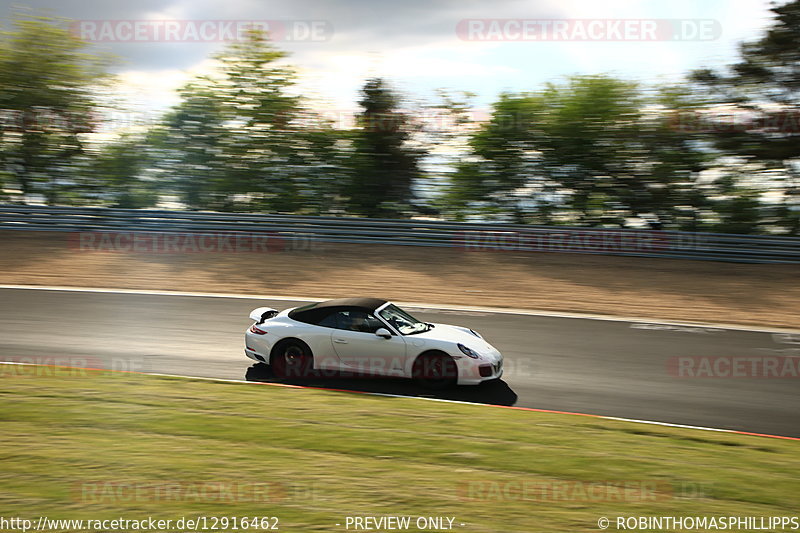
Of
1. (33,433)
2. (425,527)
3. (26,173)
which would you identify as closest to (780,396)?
(425,527)

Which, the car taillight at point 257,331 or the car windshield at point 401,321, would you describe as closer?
the car windshield at point 401,321

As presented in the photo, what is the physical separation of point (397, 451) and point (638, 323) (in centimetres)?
864

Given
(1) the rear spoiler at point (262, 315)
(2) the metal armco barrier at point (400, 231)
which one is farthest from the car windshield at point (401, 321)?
(2) the metal armco barrier at point (400, 231)

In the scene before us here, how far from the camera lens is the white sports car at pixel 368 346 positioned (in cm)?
879

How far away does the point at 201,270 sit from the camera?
57.7 feet

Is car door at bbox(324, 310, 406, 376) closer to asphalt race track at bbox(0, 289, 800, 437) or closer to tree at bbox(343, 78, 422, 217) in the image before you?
asphalt race track at bbox(0, 289, 800, 437)

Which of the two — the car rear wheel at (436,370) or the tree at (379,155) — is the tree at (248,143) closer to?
the tree at (379,155)

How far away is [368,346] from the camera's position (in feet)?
29.3

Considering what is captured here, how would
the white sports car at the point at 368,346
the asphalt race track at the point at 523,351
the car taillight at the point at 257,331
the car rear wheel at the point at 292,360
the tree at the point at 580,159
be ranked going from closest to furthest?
the asphalt race track at the point at 523,351 → the white sports car at the point at 368,346 → the car rear wheel at the point at 292,360 → the car taillight at the point at 257,331 → the tree at the point at 580,159

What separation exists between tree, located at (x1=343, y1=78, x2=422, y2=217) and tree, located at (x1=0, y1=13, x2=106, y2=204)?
957cm

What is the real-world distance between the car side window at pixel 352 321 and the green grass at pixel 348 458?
1.11 metres

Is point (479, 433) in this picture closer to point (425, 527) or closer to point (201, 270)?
point (425, 527)

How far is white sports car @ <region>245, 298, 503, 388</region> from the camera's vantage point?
28.8 feet

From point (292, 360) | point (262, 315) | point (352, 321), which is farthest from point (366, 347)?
point (262, 315)
